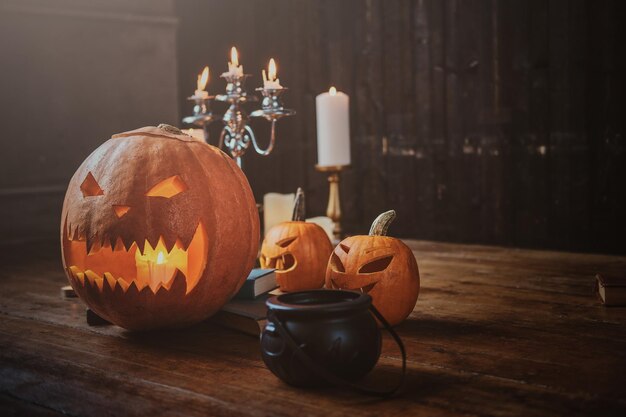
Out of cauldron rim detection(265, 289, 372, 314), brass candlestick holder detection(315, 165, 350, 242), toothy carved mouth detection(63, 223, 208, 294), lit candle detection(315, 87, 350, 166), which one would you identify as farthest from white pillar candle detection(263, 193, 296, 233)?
cauldron rim detection(265, 289, 372, 314)

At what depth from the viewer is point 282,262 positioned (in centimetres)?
198

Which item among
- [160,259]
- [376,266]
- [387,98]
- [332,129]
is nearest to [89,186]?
[160,259]

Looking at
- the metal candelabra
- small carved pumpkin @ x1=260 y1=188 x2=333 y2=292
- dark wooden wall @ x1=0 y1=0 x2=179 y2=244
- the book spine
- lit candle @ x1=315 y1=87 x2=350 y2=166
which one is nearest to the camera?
the book spine

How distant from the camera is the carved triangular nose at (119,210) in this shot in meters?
1.53

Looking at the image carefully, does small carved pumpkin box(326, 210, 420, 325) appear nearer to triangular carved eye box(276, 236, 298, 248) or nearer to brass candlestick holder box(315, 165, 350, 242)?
triangular carved eye box(276, 236, 298, 248)

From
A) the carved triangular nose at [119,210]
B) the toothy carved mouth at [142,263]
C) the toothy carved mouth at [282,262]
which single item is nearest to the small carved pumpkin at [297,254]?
the toothy carved mouth at [282,262]

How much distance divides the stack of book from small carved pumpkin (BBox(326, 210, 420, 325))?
194 millimetres

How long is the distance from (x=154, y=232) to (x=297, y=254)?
52 centimetres

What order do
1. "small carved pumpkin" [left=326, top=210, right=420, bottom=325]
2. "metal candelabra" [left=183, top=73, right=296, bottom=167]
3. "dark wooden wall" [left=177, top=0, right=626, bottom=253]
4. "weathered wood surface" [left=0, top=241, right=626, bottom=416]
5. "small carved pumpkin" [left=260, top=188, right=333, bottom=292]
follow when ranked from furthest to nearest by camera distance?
"dark wooden wall" [left=177, top=0, right=626, bottom=253]
"metal candelabra" [left=183, top=73, right=296, bottom=167]
"small carved pumpkin" [left=260, top=188, right=333, bottom=292]
"small carved pumpkin" [left=326, top=210, right=420, bottom=325]
"weathered wood surface" [left=0, top=241, right=626, bottom=416]

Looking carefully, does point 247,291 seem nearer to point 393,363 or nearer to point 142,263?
point 142,263

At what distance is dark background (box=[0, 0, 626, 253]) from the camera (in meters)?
2.92

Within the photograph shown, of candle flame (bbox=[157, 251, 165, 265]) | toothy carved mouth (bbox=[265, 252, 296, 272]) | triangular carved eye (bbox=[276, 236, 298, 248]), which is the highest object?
candle flame (bbox=[157, 251, 165, 265])

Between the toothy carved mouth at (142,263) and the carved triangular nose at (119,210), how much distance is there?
64mm

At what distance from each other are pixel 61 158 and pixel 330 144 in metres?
1.98
